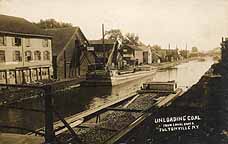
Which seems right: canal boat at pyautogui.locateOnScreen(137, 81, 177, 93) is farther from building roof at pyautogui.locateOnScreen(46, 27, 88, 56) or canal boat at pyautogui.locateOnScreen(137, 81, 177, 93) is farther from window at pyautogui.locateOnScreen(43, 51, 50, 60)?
window at pyautogui.locateOnScreen(43, 51, 50, 60)

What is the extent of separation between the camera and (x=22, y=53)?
4004mm

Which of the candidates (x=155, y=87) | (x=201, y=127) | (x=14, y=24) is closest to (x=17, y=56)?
(x=14, y=24)

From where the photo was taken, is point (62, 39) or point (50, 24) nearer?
point (50, 24)

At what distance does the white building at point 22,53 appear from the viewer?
10.5 ft

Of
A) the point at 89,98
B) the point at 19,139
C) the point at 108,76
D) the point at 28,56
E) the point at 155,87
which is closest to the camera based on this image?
the point at 19,139

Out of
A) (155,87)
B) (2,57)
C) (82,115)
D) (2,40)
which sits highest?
(2,40)

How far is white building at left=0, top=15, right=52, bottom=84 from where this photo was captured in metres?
3.21

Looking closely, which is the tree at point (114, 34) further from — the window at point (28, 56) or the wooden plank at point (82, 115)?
the wooden plank at point (82, 115)

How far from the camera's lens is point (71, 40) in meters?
3.91

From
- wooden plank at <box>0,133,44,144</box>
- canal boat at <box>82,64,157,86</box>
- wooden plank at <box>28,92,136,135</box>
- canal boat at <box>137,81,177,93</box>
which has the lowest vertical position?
wooden plank at <box>28,92,136,135</box>

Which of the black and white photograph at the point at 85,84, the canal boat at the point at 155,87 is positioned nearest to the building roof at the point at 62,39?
the black and white photograph at the point at 85,84

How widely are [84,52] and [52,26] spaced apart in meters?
0.85

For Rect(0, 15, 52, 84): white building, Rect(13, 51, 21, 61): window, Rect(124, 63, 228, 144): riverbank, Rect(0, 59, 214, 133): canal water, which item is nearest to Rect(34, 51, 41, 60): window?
Rect(0, 15, 52, 84): white building

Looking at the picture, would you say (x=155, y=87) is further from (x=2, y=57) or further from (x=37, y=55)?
(x=2, y=57)
